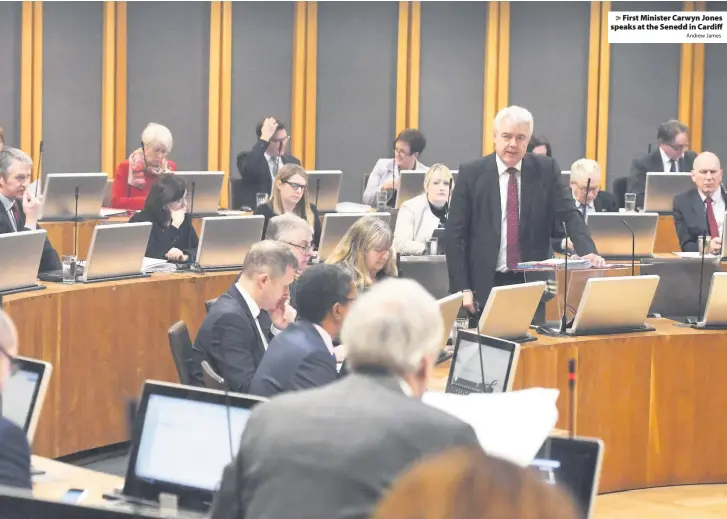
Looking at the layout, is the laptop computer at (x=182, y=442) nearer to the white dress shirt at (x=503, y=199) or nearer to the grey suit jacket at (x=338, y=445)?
the grey suit jacket at (x=338, y=445)

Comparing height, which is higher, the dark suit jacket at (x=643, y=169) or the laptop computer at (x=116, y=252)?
the dark suit jacket at (x=643, y=169)

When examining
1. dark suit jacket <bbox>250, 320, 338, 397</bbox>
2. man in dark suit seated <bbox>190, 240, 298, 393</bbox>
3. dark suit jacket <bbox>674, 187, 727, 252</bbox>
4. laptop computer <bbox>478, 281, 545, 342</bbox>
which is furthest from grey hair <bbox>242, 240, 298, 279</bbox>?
dark suit jacket <bbox>674, 187, 727, 252</bbox>

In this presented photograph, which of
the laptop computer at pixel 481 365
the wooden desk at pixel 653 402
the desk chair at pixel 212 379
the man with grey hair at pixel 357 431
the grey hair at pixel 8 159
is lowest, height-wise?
the wooden desk at pixel 653 402

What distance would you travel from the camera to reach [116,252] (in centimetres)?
593

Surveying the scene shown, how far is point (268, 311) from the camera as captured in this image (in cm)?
455

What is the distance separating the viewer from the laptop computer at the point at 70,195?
7.59m

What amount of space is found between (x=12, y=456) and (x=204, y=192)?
5.66m

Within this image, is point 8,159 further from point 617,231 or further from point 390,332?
point 390,332

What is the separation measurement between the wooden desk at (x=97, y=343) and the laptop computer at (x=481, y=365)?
81.1 inches

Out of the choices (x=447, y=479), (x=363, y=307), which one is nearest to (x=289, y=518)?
(x=363, y=307)

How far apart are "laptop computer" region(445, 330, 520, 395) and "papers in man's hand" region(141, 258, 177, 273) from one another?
2541 millimetres

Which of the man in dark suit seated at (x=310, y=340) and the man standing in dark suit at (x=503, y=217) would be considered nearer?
the man in dark suit seated at (x=310, y=340)

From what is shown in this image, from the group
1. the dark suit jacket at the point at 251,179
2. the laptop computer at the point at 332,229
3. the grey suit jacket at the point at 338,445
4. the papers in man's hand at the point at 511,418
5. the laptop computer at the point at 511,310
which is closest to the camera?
the grey suit jacket at the point at 338,445

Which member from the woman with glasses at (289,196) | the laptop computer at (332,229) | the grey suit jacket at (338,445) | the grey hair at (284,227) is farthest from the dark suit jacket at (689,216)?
the grey suit jacket at (338,445)
